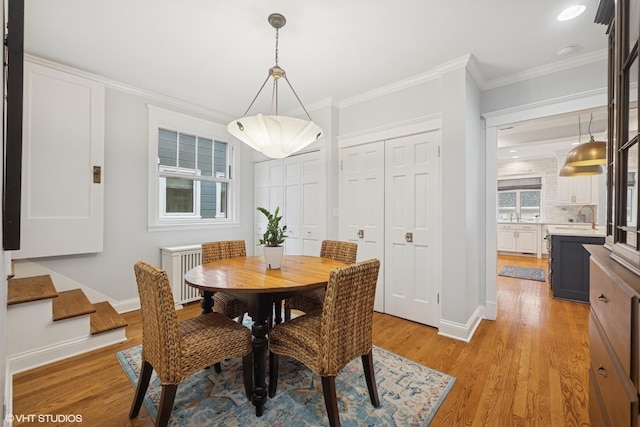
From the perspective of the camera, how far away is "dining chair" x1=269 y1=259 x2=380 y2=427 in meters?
1.45

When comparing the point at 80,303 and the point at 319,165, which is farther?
the point at 319,165

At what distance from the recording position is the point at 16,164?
1.01 m

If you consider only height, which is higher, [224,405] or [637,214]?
[637,214]

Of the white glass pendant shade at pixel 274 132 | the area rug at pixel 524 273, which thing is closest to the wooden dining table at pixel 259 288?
the white glass pendant shade at pixel 274 132

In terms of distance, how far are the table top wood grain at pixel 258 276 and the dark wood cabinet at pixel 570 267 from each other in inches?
137

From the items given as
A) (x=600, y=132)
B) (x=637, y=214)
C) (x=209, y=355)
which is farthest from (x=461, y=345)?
(x=600, y=132)

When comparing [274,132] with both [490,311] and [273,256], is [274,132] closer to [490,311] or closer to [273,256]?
[273,256]

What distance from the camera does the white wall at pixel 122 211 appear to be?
3.08 metres

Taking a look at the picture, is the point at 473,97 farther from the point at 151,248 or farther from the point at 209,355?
the point at 151,248

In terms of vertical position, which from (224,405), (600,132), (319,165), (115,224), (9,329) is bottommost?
(224,405)

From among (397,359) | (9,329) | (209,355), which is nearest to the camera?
(209,355)

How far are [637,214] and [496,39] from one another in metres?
2.03

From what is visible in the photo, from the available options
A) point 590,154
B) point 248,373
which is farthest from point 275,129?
point 590,154

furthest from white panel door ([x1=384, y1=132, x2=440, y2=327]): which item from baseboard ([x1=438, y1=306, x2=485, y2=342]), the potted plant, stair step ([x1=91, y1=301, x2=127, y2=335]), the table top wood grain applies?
stair step ([x1=91, y1=301, x2=127, y2=335])
